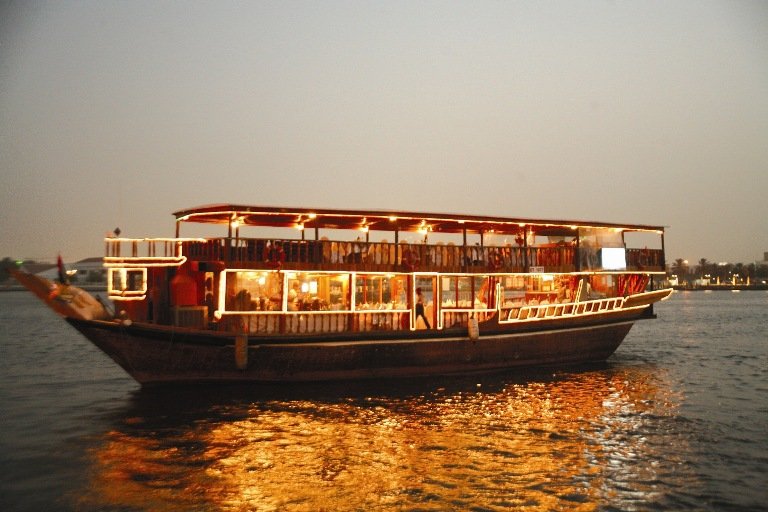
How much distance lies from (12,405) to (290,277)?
26.8 feet

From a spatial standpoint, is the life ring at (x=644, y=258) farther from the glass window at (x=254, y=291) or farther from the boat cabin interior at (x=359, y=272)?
the glass window at (x=254, y=291)

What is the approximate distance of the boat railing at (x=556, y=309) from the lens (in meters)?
21.0

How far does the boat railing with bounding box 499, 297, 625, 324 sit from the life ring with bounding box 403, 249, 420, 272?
3534 mm

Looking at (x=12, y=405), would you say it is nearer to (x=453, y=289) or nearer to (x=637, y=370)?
(x=453, y=289)

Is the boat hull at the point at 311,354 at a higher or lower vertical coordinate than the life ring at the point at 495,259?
lower

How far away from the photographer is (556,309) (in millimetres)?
21922

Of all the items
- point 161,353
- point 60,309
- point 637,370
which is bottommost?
point 637,370

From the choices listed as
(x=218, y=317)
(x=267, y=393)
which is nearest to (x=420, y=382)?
(x=267, y=393)

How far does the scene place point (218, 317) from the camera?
54.8 ft

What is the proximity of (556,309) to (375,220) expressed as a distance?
7.28 meters

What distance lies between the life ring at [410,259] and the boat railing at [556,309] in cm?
353

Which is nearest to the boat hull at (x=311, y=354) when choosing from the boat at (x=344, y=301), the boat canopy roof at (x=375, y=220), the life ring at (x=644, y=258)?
the boat at (x=344, y=301)

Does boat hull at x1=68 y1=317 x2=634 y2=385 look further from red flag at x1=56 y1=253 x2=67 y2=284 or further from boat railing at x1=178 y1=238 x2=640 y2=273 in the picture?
boat railing at x1=178 y1=238 x2=640 y2=273

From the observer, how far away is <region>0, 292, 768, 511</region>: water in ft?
32.5
